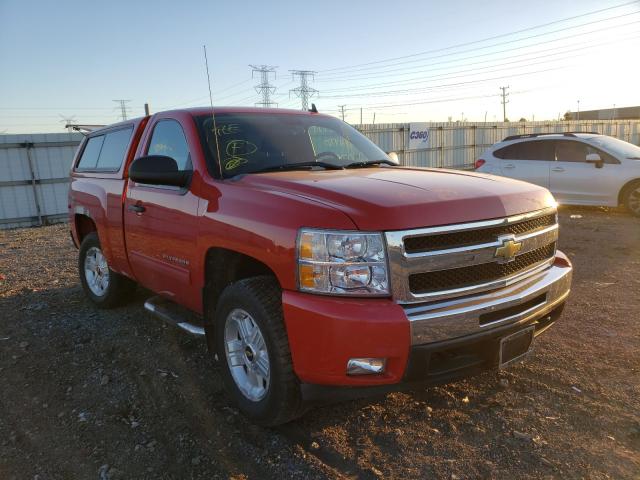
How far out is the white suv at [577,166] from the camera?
30.2 feet

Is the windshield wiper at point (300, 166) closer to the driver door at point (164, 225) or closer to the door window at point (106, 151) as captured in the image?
the driver door at point (164, 225)

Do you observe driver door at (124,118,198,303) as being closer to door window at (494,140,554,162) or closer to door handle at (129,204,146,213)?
door handle at (129,204,146,213)

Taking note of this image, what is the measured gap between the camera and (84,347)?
13.7 feet

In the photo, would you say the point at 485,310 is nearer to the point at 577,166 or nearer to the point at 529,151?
the point at 577,166

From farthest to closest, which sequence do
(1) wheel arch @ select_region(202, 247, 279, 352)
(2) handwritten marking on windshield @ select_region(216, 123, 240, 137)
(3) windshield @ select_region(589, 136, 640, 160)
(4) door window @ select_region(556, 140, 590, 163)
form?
1. (4) door window @ select_region(556, 140, 590, 163)
2. (3) windshield @ select_region(589, 136, 640, 160)
3. (2) handwritten marking on windshield @ select_region(216, 123, 240, 137)
4. (1) wheel arch @ select_region(202, 247, 279, 352)

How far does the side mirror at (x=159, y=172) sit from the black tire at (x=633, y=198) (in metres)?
8.86

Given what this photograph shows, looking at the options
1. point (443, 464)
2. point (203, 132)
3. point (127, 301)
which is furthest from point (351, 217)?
point (127, 301)

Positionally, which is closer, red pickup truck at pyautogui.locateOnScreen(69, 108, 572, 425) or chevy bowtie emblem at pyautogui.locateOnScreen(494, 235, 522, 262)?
red pickup truck at pyautogui.locateOnScreen(69, 108, 572, 425)

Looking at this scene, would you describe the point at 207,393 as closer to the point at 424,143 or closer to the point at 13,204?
the point at 13,204

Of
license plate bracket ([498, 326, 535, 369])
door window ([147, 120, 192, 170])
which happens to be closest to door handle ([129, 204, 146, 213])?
door window ([147, 120, 192, 170])

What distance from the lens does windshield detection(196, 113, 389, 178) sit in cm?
337

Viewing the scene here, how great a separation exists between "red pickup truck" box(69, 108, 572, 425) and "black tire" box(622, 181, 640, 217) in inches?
287

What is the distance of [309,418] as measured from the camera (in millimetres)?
2975

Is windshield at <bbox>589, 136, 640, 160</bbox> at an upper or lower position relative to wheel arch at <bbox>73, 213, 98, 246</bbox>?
upper
